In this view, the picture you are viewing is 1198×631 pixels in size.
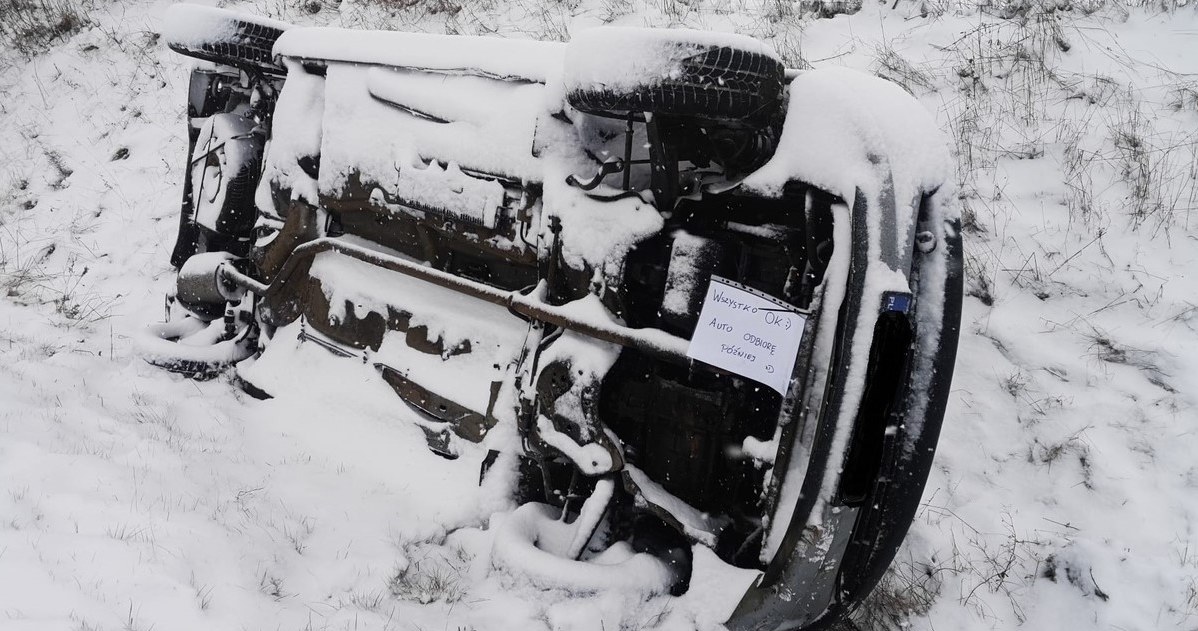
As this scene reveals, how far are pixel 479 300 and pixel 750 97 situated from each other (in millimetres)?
1263

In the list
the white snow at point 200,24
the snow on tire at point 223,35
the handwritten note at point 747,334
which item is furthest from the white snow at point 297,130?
the handwritten note at point 747,334

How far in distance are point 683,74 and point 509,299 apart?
936 mm

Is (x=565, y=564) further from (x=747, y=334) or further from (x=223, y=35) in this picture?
(x=223, y=35)

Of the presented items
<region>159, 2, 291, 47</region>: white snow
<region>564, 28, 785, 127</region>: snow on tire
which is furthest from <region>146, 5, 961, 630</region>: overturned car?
<region>159, 2, 291, 47</region>: white snow

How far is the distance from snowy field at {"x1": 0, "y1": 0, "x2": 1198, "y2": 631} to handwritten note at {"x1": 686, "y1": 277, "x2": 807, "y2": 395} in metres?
0.57

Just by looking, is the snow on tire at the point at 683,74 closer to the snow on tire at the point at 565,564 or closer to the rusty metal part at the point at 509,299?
the rusty metal part at the point at 509,299

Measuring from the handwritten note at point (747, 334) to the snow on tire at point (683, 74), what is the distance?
447 mm

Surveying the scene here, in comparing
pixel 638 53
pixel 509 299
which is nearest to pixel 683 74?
pixel 638 53

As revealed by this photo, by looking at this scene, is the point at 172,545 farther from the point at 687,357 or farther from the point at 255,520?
the point at 687,357

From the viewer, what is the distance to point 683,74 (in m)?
1.81

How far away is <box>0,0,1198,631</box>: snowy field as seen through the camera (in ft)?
6.82

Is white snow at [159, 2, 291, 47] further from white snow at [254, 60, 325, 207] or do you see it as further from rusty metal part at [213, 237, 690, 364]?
rusty metal part at [213, 237, 690, 364]

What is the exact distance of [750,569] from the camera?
81.3 inches

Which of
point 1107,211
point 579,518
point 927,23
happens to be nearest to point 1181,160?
point 1107,211
